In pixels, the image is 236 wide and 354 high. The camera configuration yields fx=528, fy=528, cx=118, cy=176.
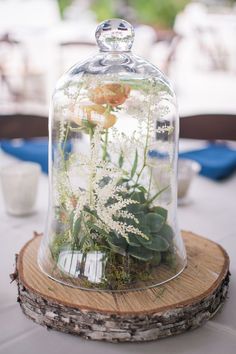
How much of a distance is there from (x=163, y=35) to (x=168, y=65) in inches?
11.4

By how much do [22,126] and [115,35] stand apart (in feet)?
3.23

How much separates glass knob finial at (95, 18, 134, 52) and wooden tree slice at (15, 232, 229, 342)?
31 cm

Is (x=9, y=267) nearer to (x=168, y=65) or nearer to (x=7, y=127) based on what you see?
(x=7, y=127)

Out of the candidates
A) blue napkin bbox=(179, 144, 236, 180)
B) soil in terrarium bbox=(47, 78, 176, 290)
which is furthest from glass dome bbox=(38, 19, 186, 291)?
blue napkin bbox=(179, 144, 236, 180)

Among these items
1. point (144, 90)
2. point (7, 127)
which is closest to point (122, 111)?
point (144, 90)

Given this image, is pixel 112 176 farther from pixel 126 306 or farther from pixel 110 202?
pixel 126 306

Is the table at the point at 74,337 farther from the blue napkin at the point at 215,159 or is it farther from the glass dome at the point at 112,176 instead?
the blue napkin at the point at 215,159

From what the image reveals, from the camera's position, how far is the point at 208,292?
62 centimetres

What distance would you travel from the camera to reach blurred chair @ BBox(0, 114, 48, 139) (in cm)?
163

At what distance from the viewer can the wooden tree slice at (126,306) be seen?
0.58 metres

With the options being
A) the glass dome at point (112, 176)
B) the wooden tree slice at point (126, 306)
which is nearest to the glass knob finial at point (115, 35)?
the glass dome at point (112, 176)

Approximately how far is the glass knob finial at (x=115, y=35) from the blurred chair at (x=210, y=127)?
0.96 m

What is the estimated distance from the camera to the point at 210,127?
5.46 ft

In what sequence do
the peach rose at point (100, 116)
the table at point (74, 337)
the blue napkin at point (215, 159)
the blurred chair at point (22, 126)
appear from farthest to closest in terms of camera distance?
the blurred chair at point (22, 126)
the blue napkin at point (215, 159)
the peach rose at point (100, 116)
the table at point (74, 337)
